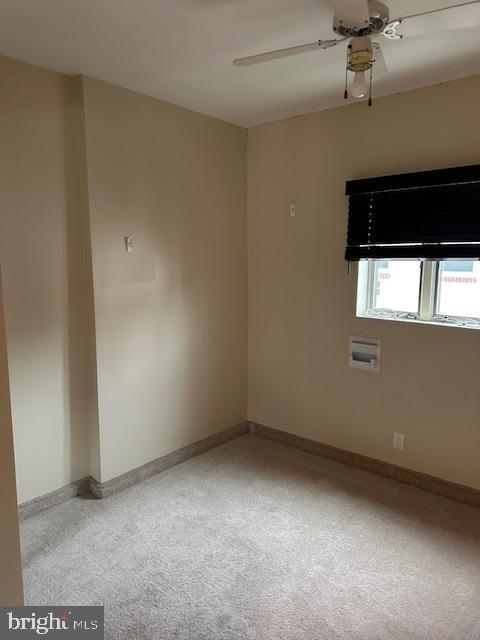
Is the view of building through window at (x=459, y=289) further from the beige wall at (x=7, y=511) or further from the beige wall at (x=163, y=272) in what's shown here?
the beige wall at (x=7, y=511)

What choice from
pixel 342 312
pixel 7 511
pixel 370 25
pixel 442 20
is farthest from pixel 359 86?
pixel 7 511

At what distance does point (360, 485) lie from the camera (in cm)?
309

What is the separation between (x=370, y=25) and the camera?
183 centimetres

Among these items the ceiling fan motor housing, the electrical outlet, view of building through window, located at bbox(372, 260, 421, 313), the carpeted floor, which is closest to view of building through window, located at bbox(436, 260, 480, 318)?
view of building through window, located at bbox(372, 260, 421, 313)

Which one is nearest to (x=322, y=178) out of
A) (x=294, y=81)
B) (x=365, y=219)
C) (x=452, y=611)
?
(x=365, y=219)

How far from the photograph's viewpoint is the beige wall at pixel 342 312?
281 centimetres

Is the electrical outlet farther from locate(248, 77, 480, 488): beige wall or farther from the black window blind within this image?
the black window blind

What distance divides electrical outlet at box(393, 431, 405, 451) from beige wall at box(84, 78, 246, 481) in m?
1.33

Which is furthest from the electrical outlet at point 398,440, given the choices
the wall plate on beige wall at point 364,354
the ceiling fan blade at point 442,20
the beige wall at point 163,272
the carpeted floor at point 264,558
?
the ceiling fan blade at point 442,20

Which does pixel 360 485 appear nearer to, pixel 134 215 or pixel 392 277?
pixel 392 277

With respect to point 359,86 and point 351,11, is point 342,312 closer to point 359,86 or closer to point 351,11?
point 359,86

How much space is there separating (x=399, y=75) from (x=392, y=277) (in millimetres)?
1242

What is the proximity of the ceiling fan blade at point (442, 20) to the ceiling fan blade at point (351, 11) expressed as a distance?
0.49 feet

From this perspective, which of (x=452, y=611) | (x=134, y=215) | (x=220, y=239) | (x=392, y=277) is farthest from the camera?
(x=220, y=239)
